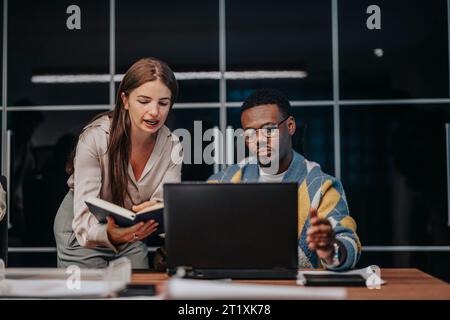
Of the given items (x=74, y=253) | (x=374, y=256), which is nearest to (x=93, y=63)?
(x=74, y=253)

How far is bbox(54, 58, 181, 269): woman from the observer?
3.21 m

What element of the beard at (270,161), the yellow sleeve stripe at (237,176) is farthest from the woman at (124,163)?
the beard at (270,161)

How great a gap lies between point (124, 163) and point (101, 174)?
144mm

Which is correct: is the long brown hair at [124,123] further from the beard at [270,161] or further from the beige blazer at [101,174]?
the beard at [270,161]

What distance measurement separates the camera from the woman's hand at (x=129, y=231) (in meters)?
2.21

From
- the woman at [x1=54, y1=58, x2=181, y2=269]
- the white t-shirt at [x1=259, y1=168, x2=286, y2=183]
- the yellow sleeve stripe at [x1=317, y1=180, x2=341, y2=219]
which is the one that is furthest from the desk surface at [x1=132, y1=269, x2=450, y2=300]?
the woman at [x1=54, y1=58, x2=181, y2=269]

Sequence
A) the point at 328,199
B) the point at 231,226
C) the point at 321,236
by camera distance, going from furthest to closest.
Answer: the point at 328,199
the point at 321,236
the point at 231,226

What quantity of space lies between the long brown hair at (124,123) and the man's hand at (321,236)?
4.56 feet

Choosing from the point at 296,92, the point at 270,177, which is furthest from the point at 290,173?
the point at 296,92

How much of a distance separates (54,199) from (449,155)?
239 centimetres

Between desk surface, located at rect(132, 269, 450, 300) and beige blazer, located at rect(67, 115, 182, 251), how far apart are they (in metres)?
0.96

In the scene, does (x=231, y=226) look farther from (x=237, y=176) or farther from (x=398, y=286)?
(x=237, y=176)

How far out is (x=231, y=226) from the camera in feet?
6.45

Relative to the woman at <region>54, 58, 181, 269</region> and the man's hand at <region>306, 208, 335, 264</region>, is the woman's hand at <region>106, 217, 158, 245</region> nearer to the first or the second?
the woman at <region>54, 58, 181, 269</region>
